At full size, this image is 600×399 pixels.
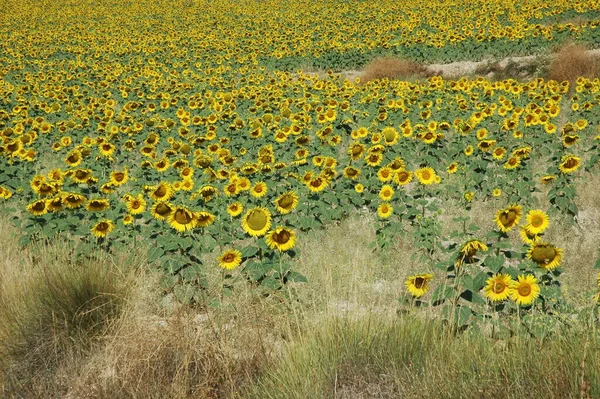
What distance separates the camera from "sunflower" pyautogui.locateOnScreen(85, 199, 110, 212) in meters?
4.87

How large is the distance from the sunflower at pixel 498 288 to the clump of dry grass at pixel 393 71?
13.5 metres

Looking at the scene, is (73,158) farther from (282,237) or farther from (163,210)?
(282,237)

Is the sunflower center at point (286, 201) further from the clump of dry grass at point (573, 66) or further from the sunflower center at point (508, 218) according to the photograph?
the clump of dry grass at point (573, 66)

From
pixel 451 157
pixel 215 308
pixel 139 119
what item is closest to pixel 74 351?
pixel 215 308

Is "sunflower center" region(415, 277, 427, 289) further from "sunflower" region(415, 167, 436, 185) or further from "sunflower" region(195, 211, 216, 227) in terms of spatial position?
"sunflower" region(415, 167, 436, 185)

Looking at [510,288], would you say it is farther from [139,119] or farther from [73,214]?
[139,119]

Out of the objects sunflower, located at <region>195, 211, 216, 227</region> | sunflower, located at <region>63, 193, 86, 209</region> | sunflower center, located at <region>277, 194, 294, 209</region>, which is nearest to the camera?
sunflower, located at <region>195, 211, 216, 227</region>

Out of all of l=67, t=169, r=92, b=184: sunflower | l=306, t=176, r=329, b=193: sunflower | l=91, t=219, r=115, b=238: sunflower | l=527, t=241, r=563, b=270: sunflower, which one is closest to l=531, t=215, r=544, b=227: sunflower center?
l=527, t=241, r=563, b=270: sunflower

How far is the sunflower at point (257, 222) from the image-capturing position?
13.0 feet

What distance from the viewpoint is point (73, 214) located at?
5.26 meters

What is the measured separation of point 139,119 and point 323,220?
5.79 metres

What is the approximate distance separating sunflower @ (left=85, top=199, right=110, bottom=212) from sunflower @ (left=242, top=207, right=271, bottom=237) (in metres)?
1.91

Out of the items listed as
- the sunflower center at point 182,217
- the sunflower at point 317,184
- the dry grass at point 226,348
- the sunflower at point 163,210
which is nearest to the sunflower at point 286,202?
the dry grass at point 226,348

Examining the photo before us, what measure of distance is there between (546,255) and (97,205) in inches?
172
